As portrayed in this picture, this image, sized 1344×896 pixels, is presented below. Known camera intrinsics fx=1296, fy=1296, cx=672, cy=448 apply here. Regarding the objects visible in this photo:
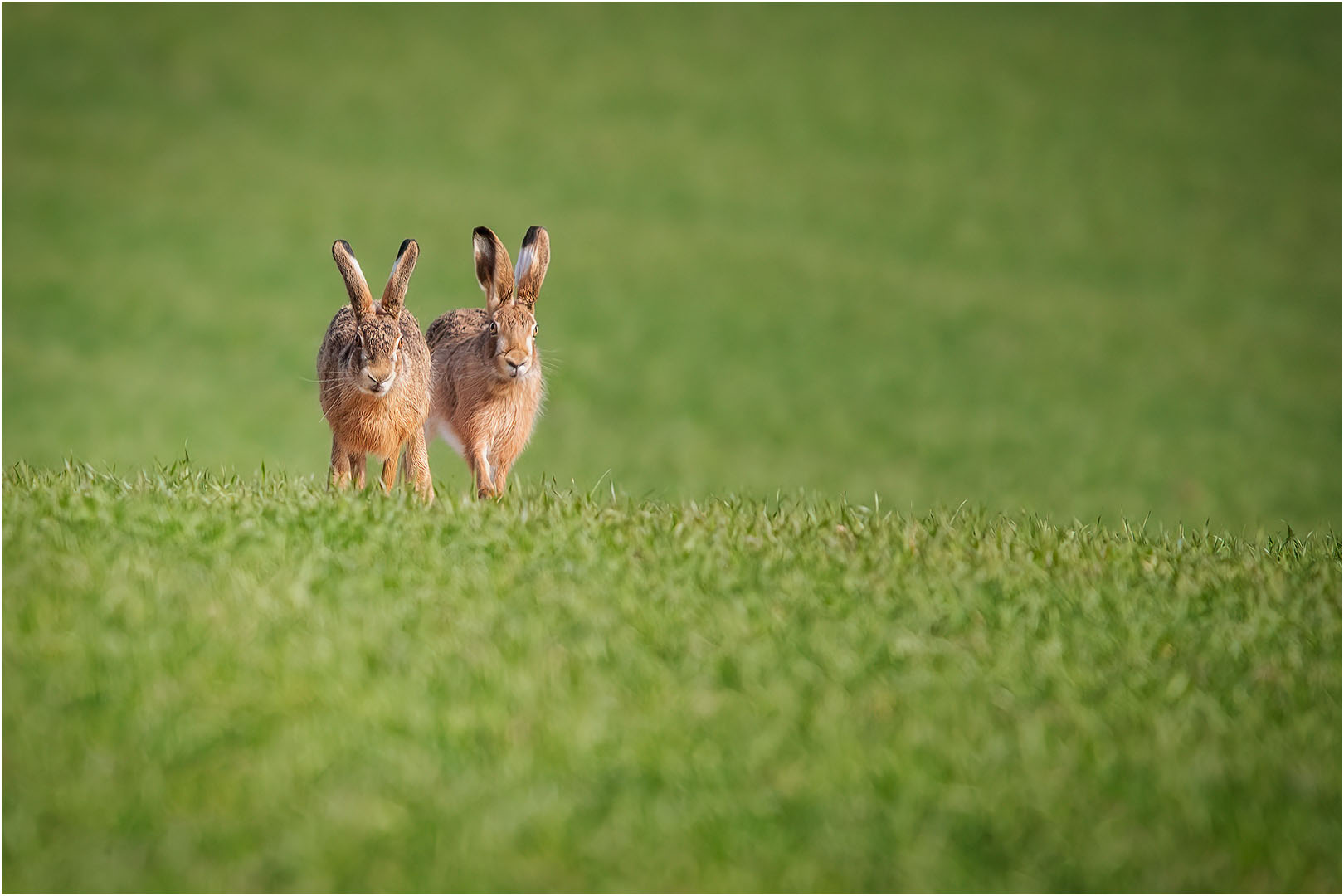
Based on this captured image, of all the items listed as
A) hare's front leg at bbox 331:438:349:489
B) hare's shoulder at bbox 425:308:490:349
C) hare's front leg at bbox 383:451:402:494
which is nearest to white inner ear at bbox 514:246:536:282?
hare's shoulder at bbox 425:308:490:349

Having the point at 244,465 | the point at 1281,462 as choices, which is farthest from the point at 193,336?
the point at 1281,462

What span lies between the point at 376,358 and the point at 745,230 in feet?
96.0

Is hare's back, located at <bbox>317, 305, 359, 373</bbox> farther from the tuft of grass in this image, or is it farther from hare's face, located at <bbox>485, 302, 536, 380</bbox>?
the tuft of grass

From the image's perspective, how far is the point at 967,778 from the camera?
4.14 metres

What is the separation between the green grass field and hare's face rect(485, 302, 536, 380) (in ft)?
2.24

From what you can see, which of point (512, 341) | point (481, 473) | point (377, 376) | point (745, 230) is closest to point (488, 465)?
point (481, 473)

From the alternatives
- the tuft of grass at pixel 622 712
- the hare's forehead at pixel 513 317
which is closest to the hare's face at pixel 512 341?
the hare's forehead at pixel 513 317

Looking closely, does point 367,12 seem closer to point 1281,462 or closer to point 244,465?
point 244,465

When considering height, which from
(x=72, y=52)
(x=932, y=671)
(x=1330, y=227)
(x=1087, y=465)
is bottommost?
(x=932, y=671)

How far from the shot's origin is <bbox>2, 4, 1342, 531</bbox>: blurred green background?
80.8 feet

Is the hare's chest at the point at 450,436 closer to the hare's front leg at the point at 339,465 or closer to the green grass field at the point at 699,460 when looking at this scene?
the green grass field at the point at 699,460

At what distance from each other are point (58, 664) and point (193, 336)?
81.9ft

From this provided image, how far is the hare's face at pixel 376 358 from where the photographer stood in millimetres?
6180

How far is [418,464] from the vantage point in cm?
674
